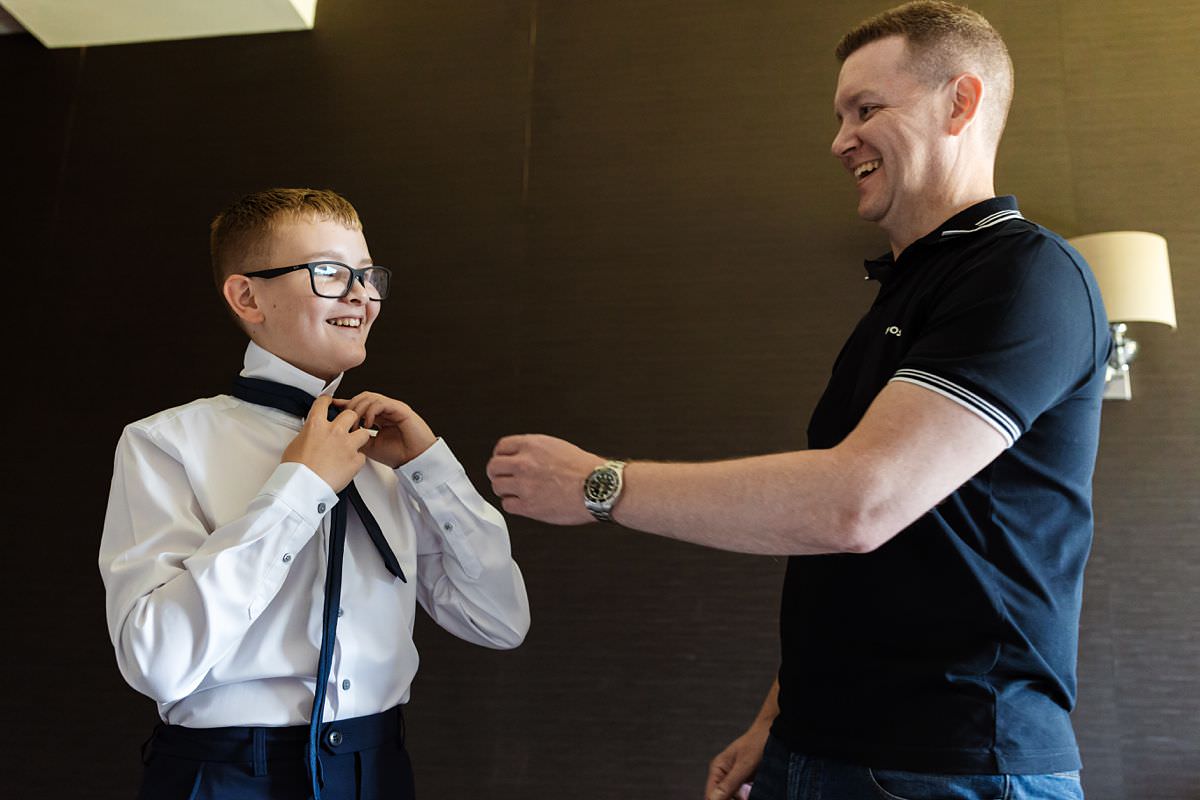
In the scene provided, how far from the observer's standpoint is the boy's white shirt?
4.52ft

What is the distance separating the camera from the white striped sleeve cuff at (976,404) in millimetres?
1188

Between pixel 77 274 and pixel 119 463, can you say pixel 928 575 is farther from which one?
pixel 77 274

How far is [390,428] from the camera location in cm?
171

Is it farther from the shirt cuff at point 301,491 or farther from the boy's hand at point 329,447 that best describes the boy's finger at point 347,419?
the shirt cuff at point 301,491

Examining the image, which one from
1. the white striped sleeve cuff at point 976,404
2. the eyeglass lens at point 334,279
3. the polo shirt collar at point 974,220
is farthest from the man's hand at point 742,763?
the eyeglass lens at point 334,279

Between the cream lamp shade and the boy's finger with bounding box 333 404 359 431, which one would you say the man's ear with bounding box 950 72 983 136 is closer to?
the boy's finger with bounding box 333 404 359 431

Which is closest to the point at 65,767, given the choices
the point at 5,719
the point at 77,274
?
the point at 5,719

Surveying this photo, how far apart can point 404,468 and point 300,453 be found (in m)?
0.21

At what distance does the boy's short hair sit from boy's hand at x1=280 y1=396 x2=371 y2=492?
0.38 metres

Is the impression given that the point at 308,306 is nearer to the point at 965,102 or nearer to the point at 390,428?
the point at 390,428

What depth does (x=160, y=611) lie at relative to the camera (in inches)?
54.3

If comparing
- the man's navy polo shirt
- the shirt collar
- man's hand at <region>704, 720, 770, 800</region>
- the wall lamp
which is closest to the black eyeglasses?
the shirt collar

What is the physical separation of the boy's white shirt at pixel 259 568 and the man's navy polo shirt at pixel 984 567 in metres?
0.62

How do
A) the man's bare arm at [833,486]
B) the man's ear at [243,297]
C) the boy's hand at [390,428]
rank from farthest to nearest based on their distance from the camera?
1. the man's ear at [243,297]
2. the boy's hand at [390,428]
3. the man's bare arm at [833,486]
